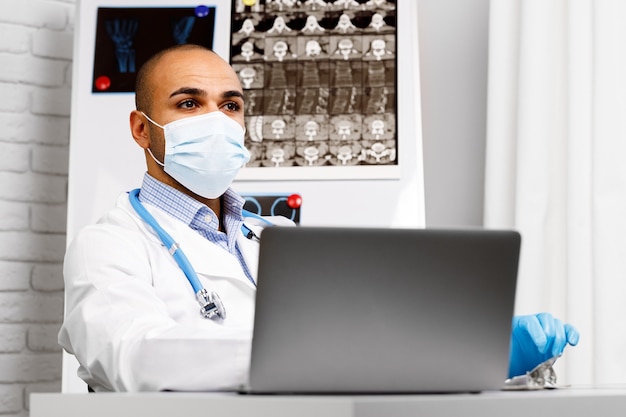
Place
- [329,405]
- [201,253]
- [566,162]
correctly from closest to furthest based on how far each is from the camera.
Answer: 1. [329,405]
2. [201,253]
3. [566,162]

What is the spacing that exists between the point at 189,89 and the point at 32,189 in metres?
0.94

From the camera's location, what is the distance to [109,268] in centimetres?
133

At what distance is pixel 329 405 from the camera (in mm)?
687

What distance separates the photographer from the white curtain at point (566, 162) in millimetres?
2145

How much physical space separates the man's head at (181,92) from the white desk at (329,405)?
0.95 m

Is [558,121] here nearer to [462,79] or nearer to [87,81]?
[462,79]

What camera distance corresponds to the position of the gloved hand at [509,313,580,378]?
1.17m

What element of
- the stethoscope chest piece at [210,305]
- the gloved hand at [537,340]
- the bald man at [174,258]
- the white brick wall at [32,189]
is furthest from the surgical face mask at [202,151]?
the white brick wall at [32,189]

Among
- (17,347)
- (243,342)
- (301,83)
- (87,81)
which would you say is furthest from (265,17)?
(243,342)

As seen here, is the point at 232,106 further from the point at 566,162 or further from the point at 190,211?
the point at 566,162

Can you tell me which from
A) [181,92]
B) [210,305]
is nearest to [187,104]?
[181,92]

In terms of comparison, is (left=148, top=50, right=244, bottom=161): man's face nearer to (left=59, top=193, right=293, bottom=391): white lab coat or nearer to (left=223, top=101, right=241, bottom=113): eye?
(left=223, top=101, right=241, bottom=113): eye

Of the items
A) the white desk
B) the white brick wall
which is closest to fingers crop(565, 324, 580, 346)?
the white desk

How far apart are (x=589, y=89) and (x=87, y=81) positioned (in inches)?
49.8
